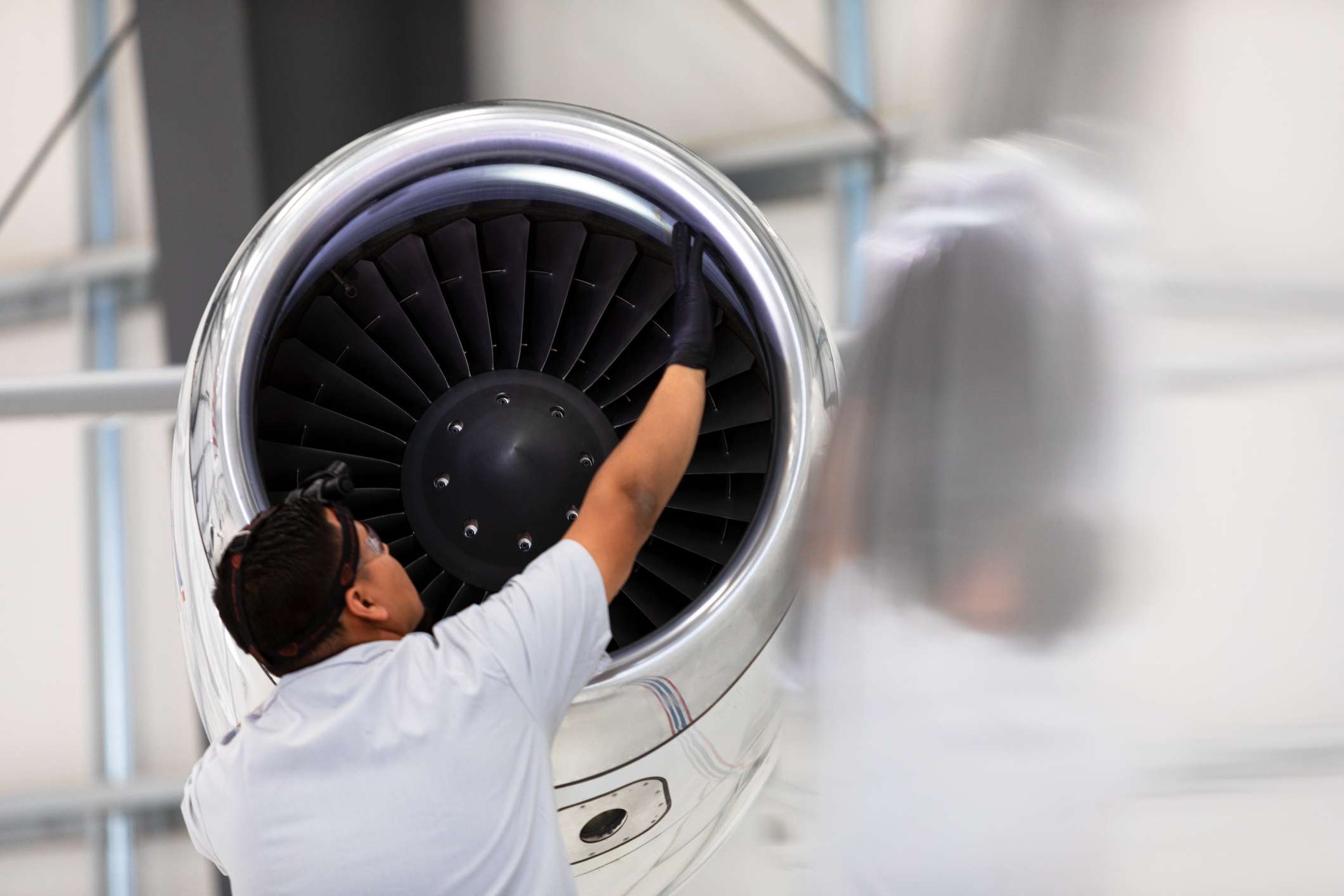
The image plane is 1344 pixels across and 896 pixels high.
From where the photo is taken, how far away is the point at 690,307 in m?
1.14

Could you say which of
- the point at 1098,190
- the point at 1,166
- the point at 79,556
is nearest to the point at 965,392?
the point at 1098,190

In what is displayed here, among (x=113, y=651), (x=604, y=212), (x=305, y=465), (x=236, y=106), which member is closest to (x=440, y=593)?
(x=305, y=465)

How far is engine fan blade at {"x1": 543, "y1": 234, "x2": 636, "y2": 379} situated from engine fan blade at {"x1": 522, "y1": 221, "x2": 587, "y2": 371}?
1 cm

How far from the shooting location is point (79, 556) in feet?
10.8

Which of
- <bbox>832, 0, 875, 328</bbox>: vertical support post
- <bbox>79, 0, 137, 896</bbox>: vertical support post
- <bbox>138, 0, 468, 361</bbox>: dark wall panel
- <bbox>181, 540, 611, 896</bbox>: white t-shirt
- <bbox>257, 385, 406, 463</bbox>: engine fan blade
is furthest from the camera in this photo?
<bbox>79, 0, 137, 896</bbox>: vertical support post

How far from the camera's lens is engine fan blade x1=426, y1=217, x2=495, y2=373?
4.10ft

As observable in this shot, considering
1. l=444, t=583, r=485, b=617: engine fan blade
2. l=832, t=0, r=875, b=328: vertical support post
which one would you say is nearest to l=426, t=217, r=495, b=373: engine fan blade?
l=444, t=583, r=485, b=617: engine fan blade

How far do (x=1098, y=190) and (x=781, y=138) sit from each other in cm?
238

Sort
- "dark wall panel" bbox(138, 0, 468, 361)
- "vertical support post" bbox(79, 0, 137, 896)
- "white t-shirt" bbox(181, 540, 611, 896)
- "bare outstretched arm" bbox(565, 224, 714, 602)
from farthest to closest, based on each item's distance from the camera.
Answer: "vertical support post" bbox(79, 0, 137, 896) → "dark wall panel" bbox(138, 0, 468, 361) → "bare outstretched arm" bbox(565, 224, 714, 602) → "white t-shirt" bbox(181, 540, 611, 896)

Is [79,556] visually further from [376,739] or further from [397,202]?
[376,739]

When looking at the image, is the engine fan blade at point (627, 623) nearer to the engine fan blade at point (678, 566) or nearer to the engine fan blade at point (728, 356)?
the engine fan blade at point (678, 566)

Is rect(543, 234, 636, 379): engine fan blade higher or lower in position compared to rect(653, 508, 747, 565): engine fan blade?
higher

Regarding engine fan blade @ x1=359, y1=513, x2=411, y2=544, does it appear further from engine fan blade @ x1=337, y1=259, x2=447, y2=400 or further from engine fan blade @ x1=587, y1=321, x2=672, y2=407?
Result: engine fan blade @ x1=587, y1=321, x2=672, y2=407

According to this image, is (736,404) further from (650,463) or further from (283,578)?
(283,578)
